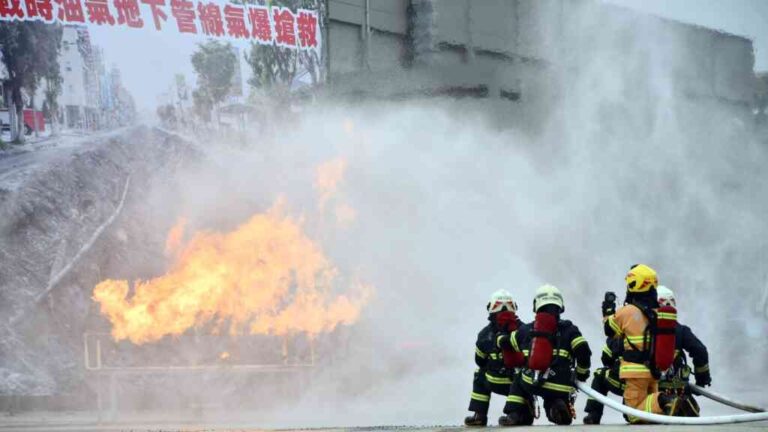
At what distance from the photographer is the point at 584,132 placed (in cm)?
2466

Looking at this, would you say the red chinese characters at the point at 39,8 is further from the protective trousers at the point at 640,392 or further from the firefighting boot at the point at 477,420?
the protective trousers at the point at 640,392

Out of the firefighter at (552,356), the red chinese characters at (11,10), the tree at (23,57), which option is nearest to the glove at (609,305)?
the firefighter at (552,356)

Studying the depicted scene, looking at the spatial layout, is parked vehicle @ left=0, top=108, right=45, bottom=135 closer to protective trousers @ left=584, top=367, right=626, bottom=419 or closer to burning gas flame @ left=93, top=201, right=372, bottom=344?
burning gas flame @ left=93, top=201, right=372, bottom=344

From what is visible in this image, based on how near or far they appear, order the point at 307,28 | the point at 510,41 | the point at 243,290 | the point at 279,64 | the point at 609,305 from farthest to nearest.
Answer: the point at 510,41 → the point at 307,28 → the point at 279,64 → the point at 243,290 → the point at 609,305

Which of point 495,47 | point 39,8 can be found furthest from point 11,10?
point 495,47

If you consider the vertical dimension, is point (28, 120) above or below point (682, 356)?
above

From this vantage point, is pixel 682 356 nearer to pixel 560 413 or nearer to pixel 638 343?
pixel 638 343

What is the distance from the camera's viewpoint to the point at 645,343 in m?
8.74

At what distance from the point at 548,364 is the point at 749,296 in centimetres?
2141

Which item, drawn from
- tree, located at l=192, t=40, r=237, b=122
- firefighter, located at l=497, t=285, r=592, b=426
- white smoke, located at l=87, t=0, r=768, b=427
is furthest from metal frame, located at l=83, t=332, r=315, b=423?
firefighter, located at l=497, t=285, r=592, b=426

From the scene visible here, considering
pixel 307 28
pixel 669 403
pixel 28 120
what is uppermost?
pixel 307 28

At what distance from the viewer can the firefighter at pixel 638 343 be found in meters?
8.76

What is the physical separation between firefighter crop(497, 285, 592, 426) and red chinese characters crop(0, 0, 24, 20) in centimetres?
1197

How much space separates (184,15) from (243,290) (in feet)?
16.8
